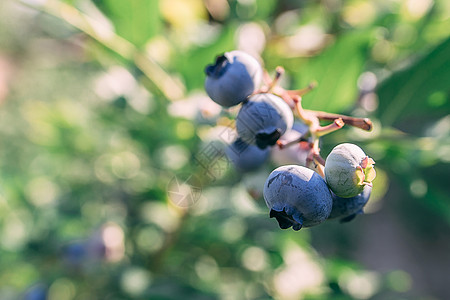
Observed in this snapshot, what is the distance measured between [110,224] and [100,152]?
50 cm

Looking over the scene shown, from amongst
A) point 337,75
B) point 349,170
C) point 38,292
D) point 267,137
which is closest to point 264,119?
point 267,137

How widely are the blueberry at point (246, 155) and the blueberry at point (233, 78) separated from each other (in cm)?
11

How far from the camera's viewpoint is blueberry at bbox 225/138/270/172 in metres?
0.73

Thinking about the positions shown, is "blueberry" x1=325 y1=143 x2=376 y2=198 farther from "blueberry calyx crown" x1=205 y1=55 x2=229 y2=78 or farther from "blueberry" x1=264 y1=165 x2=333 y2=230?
"blueberry calyx crown" x1=205 y1=55 x2=229 y2=78

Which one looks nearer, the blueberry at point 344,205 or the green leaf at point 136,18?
the blueberry at point 344,205

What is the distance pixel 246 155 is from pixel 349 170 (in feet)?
0.80

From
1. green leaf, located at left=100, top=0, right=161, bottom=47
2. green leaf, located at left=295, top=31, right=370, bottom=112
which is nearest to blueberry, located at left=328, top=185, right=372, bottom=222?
green leaf, located at left=295, top=31, right=370, bottom=112

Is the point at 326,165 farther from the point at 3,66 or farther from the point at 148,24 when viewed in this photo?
the point at 3,66

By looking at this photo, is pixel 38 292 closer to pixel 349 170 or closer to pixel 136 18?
pixel 136 18

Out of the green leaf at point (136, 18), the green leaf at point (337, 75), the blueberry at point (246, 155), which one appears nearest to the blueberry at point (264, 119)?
the blueberry at point (246, 155)

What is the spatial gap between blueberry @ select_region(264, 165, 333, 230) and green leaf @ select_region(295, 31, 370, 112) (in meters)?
0.39

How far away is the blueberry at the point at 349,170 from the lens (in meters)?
0.52

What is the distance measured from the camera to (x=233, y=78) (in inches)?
24.1

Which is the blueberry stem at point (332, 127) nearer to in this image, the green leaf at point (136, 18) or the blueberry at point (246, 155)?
the blueberry at point (246, 155)
